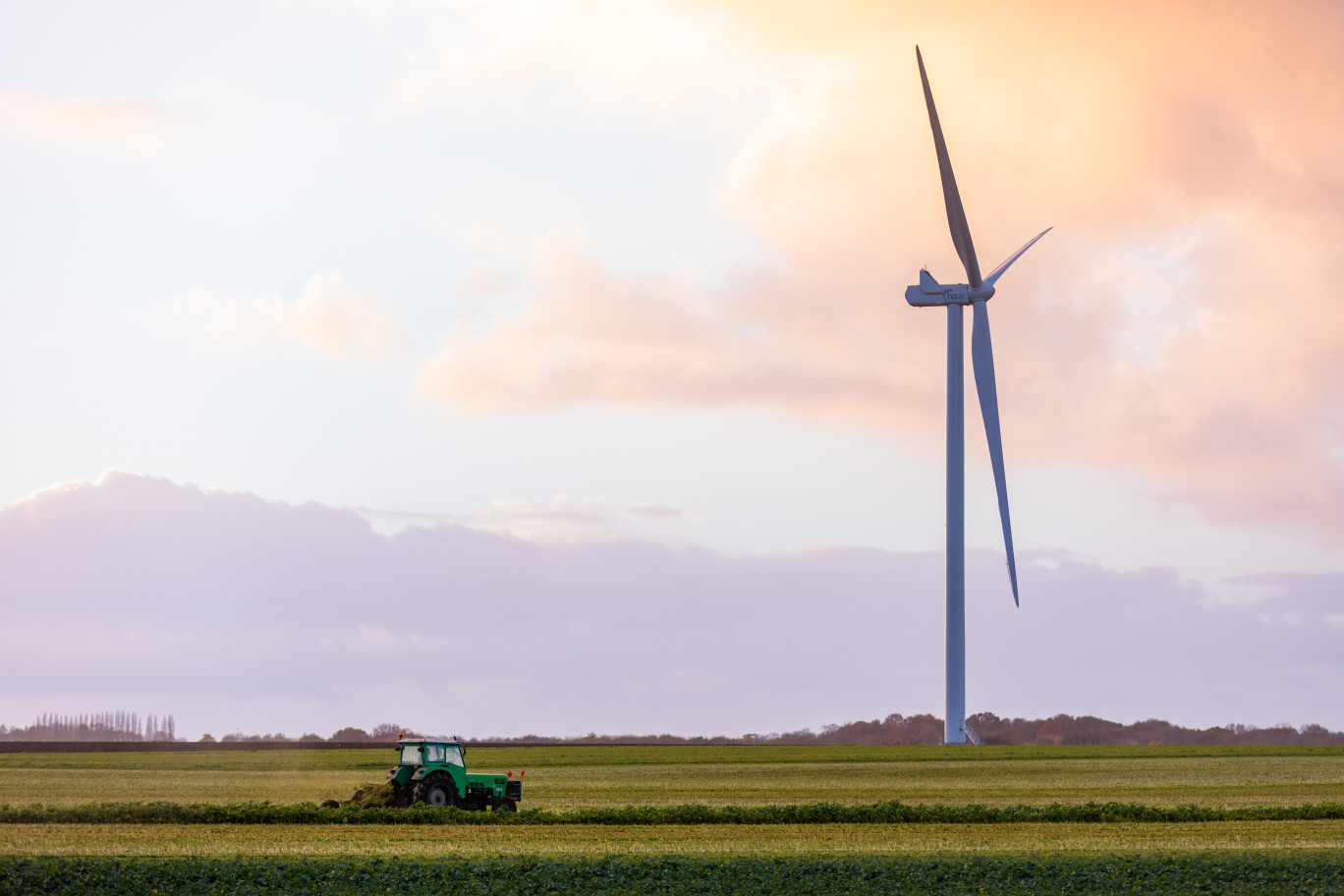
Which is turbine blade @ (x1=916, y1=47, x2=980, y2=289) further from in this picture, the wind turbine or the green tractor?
the green tractor

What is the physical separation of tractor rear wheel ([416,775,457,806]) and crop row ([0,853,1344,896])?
10857 mm

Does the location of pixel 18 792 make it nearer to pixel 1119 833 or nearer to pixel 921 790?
pixel 921 790

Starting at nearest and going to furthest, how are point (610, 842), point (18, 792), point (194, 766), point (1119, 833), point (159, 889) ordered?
point (159, 889) → point (610, 842) → point (1119, 833) → point (18, 792) → point (194, 766)

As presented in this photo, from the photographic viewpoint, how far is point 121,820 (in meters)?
40.6

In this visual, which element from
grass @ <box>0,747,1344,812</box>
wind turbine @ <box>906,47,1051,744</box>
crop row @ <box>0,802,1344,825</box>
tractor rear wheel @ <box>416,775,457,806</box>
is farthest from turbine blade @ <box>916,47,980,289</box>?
tractor rear wheel @ <box>416,775,457,806</box>

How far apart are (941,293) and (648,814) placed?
167ft

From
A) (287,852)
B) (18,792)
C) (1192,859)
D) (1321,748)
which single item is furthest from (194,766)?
(1321,748)

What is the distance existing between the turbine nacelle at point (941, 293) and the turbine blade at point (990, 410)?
16.8 ft

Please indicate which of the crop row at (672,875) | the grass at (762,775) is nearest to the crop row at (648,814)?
the grass at (762,775)

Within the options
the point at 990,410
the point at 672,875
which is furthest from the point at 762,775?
the point at 672,875

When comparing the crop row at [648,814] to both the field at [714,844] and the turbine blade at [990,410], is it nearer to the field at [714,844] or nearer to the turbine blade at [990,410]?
the field at [714,844]

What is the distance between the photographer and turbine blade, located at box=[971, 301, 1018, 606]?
7338cm

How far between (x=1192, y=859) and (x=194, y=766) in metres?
61.6

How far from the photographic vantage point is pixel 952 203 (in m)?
76.9
